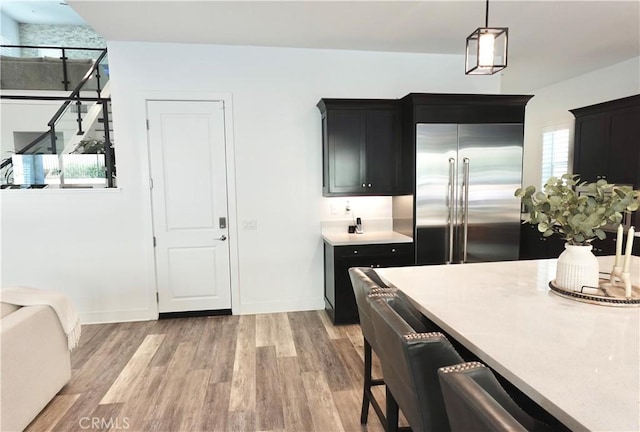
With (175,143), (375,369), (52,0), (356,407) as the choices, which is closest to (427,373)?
(356,407)

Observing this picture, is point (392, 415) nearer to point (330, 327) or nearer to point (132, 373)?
point (330, 327)

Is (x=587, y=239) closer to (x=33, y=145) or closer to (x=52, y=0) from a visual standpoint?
(x=33, y=145)

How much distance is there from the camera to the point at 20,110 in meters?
4.25

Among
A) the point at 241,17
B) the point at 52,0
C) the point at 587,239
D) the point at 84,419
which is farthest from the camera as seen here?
the point at 52,0

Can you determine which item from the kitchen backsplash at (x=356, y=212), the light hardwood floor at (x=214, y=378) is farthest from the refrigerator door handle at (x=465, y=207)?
the light hardwood floor at (x=214, y=378)

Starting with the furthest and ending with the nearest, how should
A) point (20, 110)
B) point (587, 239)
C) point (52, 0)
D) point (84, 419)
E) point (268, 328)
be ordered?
point (52, 0) < point (20, 110) < point (268, 328) < point (84, 419) < point (587, 239)

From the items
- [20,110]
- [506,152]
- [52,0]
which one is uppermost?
[52,0]

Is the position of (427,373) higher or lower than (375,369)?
higher

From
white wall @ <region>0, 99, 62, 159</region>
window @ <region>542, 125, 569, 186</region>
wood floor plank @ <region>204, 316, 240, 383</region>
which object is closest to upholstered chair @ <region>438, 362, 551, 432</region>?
wood floor plank @ <region>204, 316, 240, 383</region>

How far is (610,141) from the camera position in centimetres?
417

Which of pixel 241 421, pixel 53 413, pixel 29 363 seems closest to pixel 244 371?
pixel 241 421

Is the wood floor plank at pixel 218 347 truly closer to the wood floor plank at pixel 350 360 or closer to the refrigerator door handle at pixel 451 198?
the wood floor plank at pixel 350 360

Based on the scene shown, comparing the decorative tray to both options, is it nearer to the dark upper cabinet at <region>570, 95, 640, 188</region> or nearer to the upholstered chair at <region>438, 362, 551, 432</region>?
the upholstered chair at <region>438, 362, 551, 432</region>

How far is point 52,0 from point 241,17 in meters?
6.41
